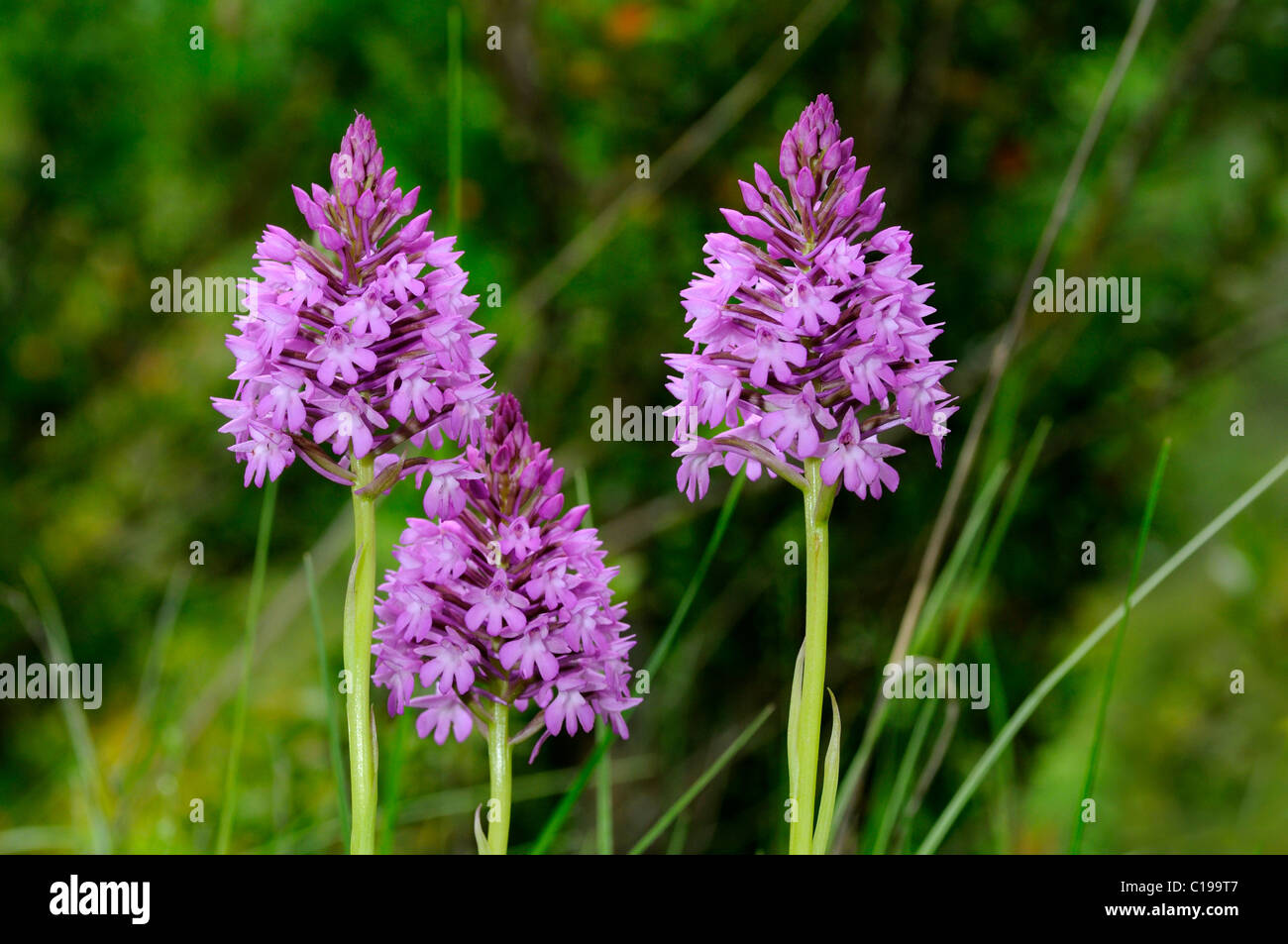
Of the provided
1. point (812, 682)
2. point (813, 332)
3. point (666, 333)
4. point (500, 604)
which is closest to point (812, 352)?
point (813, 332)

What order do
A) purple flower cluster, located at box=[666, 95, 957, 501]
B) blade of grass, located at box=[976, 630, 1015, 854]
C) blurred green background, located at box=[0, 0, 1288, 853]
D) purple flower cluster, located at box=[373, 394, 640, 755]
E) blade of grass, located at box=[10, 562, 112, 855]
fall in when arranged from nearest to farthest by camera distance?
1. purple flower cluster, located at box=[666, 95, 957, 501]
2. purple flower cluster, located at box=[373, 394, 640, 755]
3. blade of grass, located at box=[10, 562, 112, 855]
4. blade of grass, located at box=[976, 630, 1015, 854]
5. blurred green background, located at box=[0, 0, 1288, 853]

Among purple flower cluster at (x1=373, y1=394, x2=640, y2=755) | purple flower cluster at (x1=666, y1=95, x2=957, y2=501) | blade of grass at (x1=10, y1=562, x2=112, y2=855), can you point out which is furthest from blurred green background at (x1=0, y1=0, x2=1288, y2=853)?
purple flower cluster at (x1=666, y1=95, x2=957, y2=501)

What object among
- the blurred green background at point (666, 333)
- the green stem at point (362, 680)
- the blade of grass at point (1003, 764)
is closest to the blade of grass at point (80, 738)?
the blurred green background at point (666, 333)

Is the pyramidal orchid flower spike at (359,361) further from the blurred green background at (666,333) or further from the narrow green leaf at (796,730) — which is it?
the blurred green background at (666,333)

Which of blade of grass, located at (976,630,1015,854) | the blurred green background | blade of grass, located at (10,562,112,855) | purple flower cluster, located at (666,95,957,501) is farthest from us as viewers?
the blurred green background

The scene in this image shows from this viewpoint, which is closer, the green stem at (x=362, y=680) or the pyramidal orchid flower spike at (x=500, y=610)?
the green stem at (x=362, y=680)

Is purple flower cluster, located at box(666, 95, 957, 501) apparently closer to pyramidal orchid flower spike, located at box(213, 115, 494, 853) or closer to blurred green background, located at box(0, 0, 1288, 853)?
pyramidal orchid flower spike, located at box(213, 115, 494, 853)
